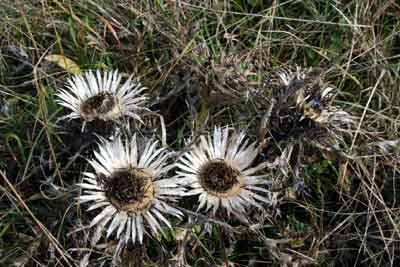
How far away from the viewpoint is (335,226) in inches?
71.3

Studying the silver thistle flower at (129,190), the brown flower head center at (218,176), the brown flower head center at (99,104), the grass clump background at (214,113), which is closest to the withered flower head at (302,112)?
the grass clump background at (214,113)

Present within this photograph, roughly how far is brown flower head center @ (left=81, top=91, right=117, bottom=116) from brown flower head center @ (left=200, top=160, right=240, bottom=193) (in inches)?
13.3

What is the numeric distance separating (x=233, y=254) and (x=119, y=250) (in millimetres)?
A: 352

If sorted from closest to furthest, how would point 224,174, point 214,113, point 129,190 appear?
point 129,190 < point 224,174 < point 214,113

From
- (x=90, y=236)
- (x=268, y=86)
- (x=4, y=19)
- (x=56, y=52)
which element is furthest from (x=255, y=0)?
(x=90, y=236)

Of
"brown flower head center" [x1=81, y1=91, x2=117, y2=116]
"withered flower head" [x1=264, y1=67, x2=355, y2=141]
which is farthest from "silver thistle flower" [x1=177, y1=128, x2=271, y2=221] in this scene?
"brown flower head center" [x1=81, y1=91, x2=117, y2=116]

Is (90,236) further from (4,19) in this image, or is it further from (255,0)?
(255,0)

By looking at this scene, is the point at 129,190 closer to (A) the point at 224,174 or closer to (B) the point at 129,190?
(B) the point at 129,190

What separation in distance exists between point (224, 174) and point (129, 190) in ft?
0.93

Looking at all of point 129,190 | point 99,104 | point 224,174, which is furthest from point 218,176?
point 99,104

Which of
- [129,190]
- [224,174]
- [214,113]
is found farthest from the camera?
[214,113]

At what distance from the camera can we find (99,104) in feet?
5.89

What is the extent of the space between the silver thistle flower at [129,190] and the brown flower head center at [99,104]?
0.12 meters

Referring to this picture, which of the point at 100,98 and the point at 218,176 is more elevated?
the point at 100,98
